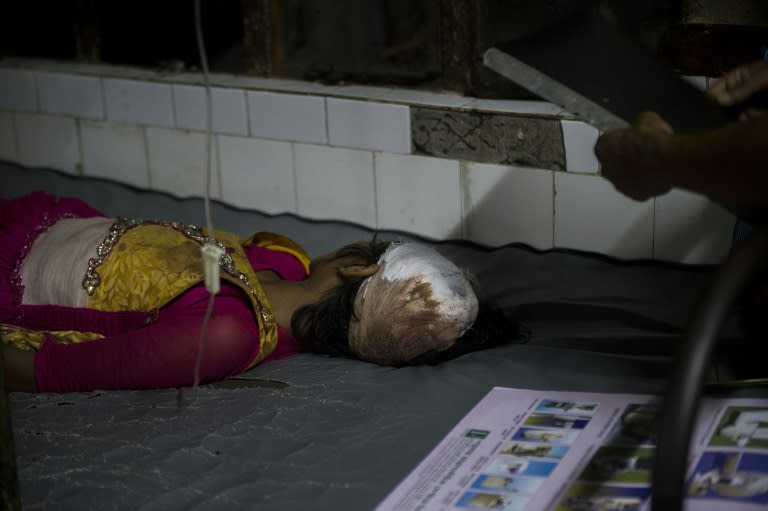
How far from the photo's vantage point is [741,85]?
1.80 metres

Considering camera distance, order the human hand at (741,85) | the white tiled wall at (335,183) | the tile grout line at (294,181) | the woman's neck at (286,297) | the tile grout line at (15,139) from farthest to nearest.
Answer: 1. the tile grout line at (15,139)
2. the tile grout line at (294,181)
3. the white tiled wall at (335,183)
4. the woman's neck at (286,297)
5. the human hand at (741,85)

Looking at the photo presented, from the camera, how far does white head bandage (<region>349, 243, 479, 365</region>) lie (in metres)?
2.11

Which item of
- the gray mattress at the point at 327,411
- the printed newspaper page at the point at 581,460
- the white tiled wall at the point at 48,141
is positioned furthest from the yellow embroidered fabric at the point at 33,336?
the white tiled wall at the point at 48,141

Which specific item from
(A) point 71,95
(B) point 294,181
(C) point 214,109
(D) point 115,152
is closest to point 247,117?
(C) point 214,109

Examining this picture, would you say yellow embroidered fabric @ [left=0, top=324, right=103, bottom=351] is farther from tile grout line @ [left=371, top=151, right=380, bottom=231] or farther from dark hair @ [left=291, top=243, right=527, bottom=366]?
tile grout line @ [left=371, top=151, right=380, bottom=231]

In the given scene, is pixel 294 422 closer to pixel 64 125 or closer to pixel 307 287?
pixel 307 287

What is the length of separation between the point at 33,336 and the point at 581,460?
1.20 meters

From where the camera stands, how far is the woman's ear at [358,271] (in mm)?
2197

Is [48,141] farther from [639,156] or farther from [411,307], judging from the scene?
[639,156]

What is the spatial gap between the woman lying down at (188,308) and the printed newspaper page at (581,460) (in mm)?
289

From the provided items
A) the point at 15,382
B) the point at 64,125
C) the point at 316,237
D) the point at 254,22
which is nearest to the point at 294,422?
the point at 15,382

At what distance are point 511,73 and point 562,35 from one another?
16cm

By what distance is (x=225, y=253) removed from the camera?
2.27 m

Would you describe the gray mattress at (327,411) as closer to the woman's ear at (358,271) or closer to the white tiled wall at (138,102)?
the woman's ear at (358,271)
